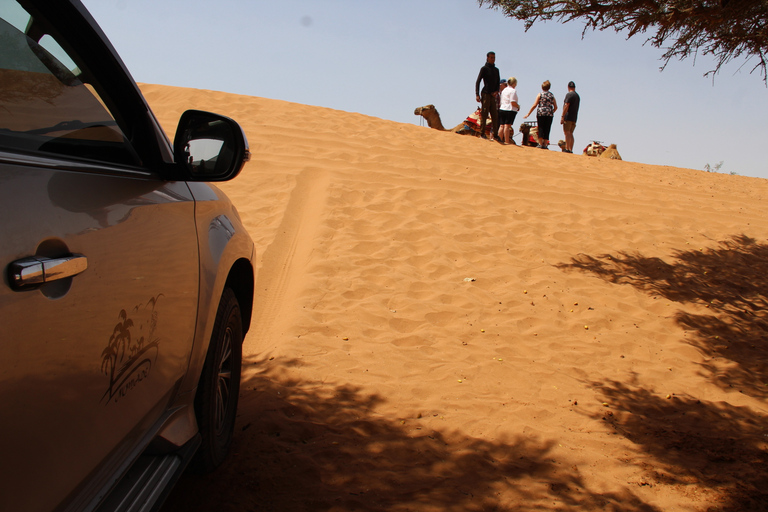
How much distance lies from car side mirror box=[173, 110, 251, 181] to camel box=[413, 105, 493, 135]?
45.7 ft

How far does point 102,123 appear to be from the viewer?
5.48ft

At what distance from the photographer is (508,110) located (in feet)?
42.4

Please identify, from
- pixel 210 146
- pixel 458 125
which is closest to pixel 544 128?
pixel 458 125

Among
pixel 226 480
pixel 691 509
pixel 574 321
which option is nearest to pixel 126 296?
pixel 226 480

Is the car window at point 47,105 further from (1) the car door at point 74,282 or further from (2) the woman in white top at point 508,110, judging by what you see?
(2) the woman in white top at point 508,110

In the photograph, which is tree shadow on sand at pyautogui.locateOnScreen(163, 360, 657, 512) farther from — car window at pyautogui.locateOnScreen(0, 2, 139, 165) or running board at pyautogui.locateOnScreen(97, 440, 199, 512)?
car window at pyautogui.locateOnScreen(0, 2, 139, 165)

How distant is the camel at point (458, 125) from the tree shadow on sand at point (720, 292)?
8404mm

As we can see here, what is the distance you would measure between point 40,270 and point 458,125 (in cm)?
1677

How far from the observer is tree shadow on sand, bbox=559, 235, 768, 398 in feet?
15.7

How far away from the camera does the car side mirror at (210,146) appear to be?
1870mm

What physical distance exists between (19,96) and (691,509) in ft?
10.6

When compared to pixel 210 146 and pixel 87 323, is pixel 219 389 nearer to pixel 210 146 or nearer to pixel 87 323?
pixel 210 146

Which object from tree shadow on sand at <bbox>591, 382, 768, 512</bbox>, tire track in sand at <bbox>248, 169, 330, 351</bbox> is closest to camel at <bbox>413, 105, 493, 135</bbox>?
tire track in sand at <bbox>248, 169, 330, 351</bbox>

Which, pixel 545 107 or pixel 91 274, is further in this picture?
pixel 545 107
